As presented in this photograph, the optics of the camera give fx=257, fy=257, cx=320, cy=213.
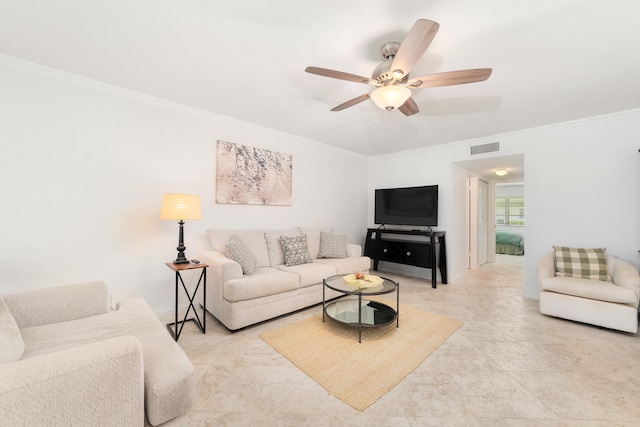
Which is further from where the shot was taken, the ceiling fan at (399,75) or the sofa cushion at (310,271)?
the sofa cushion at (310,271)

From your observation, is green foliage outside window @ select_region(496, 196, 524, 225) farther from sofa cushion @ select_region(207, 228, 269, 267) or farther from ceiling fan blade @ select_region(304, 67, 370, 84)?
ceiling fan blade @ select_region(304, 67, 370, 84)

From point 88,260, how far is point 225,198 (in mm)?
1523

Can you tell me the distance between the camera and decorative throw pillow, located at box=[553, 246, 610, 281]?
9.85 ft

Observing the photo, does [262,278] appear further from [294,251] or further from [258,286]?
[294,251]

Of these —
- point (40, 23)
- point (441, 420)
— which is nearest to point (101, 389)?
point (441, 420)

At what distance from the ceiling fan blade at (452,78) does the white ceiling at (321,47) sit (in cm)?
26

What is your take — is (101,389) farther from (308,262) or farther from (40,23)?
(308,262)

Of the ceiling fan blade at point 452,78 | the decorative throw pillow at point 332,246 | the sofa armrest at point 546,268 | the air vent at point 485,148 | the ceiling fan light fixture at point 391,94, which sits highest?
the air vent at point 485,148

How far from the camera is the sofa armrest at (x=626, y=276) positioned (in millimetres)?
2594

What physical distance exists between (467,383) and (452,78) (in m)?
2.18

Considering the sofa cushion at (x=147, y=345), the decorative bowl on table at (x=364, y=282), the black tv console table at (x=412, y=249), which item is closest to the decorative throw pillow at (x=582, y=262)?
the black tv console table at (x=412, y=249)

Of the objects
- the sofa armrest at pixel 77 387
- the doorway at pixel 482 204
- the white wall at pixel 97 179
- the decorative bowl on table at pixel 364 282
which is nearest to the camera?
the sofa armrest at pixel 77 387

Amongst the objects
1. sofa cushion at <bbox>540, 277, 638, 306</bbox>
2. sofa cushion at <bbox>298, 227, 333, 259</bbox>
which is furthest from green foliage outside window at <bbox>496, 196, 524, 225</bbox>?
sofa cushion at <bbox>298, 227, 333, 259</bbox>

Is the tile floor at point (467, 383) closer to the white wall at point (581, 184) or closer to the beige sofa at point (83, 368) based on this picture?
the beige sofa at point (83, 368)
